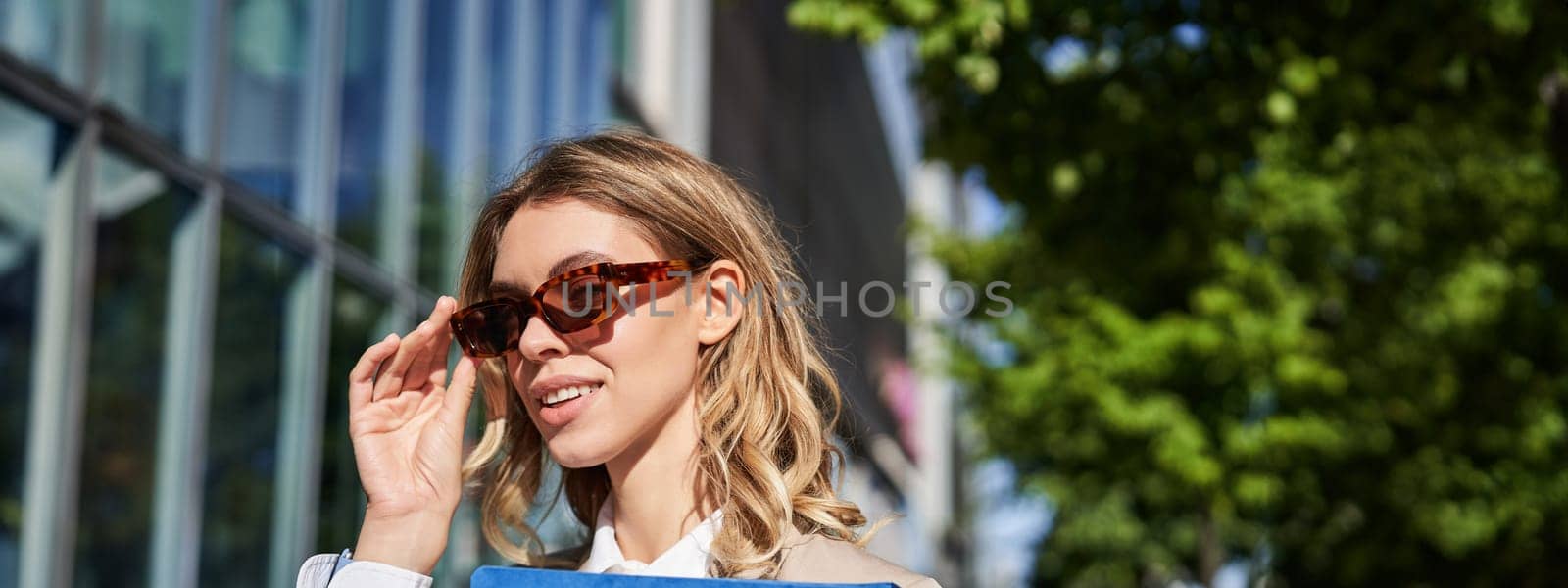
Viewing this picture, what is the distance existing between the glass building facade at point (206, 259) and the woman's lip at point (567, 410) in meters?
0.58

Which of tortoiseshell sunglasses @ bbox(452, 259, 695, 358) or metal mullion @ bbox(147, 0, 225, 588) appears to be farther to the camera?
metal mullion @ bbox(147, 0, 225, 588)

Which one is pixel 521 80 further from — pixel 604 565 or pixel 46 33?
pixel 604 565

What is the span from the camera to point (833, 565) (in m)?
1.90

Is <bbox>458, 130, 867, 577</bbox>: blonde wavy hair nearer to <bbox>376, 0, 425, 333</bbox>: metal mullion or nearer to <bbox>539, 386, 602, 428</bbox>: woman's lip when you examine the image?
<bbox>539, 386, 602, 428</bbox>: woman's lip

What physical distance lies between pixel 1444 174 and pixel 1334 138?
26.3ft

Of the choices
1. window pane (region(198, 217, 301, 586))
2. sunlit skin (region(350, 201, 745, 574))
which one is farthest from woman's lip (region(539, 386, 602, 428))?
window pane (region(198, 217, 301, 586))

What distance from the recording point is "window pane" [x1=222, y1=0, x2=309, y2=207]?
5.97 meters

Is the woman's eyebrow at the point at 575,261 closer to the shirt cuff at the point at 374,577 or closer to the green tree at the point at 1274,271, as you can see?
the shirt cuff at the point at 374,577

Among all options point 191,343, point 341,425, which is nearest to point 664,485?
point 191,343

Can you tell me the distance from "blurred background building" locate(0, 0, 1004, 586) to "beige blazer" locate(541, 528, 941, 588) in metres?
0.37

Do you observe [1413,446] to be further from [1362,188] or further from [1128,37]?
[1128,37]

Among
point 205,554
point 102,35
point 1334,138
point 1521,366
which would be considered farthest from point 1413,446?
point 102,35

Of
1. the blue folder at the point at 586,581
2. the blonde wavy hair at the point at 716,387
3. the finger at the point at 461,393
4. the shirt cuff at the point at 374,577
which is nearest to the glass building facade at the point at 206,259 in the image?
the blonde wavy hair at the point at 716,387

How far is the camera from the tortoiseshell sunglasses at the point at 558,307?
1895mm
